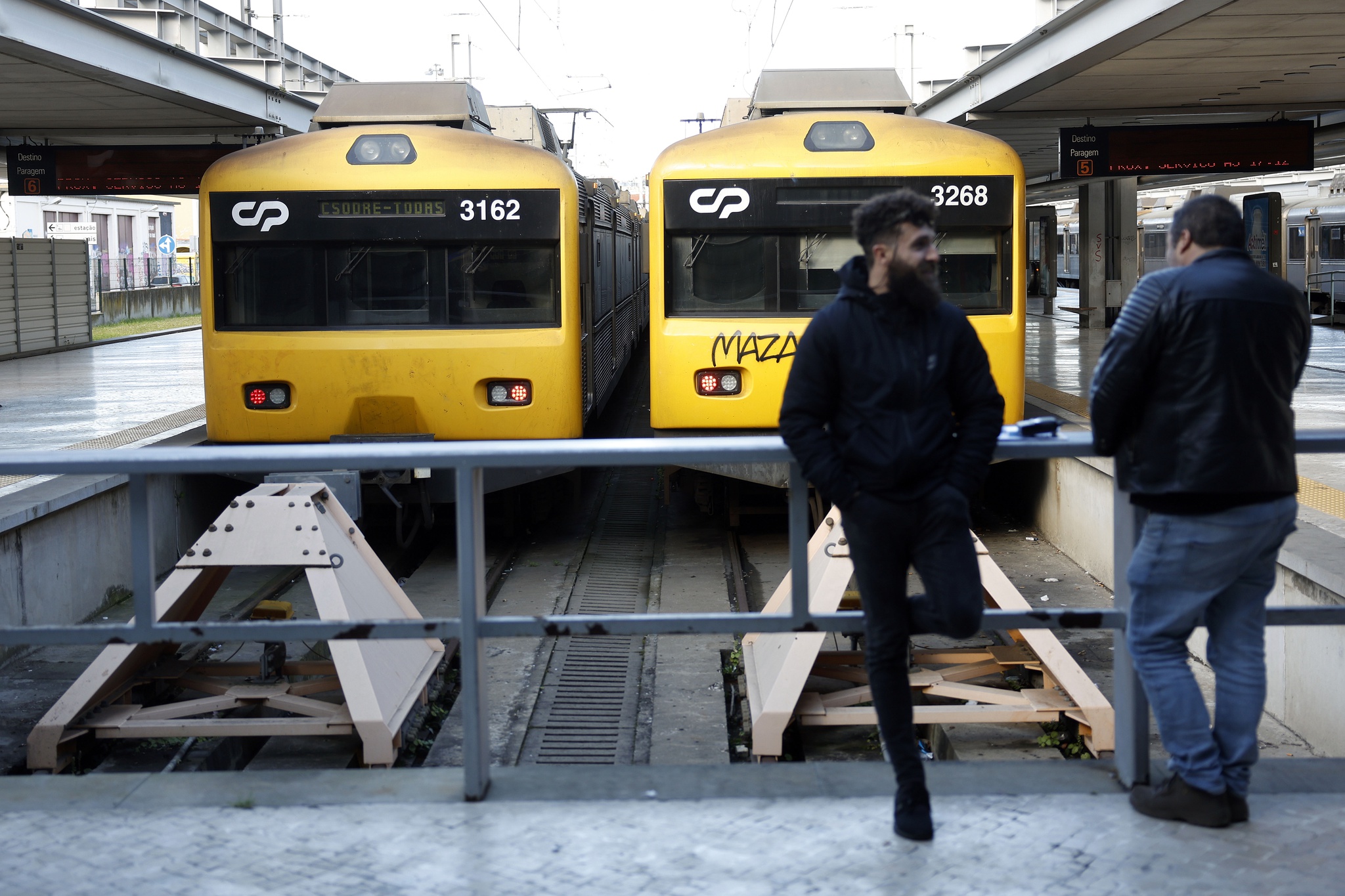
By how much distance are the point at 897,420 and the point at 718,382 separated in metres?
5.80

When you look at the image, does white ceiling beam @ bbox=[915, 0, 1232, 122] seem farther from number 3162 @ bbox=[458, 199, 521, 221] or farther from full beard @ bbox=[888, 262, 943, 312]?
full beard @ bbox=[888, 262, 943, 312]

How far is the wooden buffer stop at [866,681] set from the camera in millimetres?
5398

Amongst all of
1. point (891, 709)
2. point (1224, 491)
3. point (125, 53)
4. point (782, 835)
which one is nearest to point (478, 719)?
point (782, 835)

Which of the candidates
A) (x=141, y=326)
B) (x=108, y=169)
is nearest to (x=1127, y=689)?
(x=108, y=169)

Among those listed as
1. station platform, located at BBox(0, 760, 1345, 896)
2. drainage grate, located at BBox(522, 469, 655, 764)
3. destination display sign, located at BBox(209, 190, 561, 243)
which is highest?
destination display sign, located at BBox(209, 190, 561, 243)

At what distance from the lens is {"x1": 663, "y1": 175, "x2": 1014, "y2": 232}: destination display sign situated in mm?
8805

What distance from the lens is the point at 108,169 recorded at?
17312 millimetres

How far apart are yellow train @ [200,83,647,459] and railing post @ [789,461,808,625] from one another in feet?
18.3

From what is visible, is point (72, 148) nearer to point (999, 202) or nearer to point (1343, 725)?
point (999, 202)

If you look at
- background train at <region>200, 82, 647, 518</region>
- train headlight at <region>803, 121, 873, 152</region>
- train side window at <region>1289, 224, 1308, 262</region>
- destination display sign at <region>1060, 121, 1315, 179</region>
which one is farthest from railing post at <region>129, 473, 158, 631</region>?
train side window at <region>1289, 224, 1308, 262</region>

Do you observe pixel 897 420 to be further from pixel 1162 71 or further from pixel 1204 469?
pixel 1162 71

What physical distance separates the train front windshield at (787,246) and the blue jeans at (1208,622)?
5.63 meters

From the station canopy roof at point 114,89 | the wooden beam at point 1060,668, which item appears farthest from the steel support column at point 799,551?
the station canopy roof at point 114,89

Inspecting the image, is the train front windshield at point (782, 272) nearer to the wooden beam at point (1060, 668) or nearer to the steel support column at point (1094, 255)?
the wooden beam at point (1060, 668)
